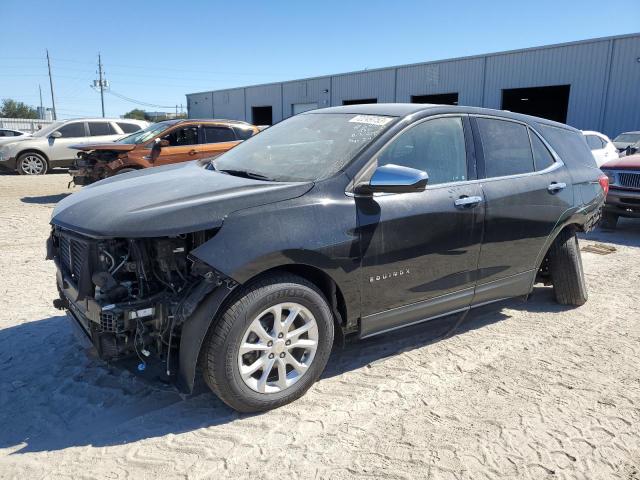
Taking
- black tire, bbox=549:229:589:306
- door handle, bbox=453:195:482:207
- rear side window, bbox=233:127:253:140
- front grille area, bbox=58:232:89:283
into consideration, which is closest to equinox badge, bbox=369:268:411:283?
door handle, bbox=453:195:482:207

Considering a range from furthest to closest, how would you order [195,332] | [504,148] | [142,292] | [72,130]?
[72,130] < [504,148] < [142,292] < [195,332]

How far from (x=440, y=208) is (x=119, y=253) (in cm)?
206

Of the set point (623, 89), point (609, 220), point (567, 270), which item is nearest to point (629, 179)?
point (609, 220)

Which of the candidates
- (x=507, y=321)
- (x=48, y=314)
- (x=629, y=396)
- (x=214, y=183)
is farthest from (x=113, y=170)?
(x=629, y=396)

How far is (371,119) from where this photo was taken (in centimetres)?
361

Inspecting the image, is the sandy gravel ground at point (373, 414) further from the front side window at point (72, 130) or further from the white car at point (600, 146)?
the front side window at point (72, 130)

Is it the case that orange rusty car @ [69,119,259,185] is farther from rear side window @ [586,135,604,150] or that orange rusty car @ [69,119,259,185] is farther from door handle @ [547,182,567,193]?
rear side window @ [586,135,604,150]

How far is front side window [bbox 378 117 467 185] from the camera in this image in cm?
341

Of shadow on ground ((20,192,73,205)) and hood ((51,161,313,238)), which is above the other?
hood ((51,161,313,238))

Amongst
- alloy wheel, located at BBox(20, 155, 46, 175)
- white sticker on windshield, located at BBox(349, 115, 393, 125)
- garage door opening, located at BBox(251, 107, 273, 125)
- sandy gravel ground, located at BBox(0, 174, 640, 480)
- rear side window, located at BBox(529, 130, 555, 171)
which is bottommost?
sandy gravel ground, located at BBox(0, 174, 640, 480)

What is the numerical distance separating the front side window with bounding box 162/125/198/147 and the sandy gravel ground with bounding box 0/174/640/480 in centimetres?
638

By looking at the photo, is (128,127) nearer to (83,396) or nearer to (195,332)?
(83,396)

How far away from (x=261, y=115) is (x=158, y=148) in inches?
1245

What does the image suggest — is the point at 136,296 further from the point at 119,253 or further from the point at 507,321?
the point at 507,321
